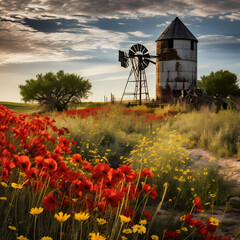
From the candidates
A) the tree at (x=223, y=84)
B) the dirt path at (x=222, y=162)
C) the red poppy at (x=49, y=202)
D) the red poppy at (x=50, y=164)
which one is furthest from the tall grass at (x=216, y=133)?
the tree at (x=223, y=84)

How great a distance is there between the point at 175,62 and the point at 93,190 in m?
25.8

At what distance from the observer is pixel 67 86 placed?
3653 cm

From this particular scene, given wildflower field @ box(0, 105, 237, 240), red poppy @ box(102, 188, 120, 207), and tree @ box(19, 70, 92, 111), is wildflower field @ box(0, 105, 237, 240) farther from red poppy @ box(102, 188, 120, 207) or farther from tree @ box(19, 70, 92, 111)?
tree @ box(19, 70, 92, 111)

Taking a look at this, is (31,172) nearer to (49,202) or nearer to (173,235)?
(49,202)

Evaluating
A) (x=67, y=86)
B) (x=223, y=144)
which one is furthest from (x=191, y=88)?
(x=223, y=144)

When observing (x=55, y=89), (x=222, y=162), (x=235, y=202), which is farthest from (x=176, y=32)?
(x=235, y=202)

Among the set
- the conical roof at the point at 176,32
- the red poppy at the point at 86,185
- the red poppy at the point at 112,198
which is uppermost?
the conical roof at the point at 176,32

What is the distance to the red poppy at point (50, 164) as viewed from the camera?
2.39m

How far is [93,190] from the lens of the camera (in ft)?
8.79

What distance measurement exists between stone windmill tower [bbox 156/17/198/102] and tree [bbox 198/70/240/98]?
54.9 ft

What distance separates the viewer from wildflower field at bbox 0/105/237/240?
2.29 m

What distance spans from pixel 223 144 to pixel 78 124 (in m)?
4.65

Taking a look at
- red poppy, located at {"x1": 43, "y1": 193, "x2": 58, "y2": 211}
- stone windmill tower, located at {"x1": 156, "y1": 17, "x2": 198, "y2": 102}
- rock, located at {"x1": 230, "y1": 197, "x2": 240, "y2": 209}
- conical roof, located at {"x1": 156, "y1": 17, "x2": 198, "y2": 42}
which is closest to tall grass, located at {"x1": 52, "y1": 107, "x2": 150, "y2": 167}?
rock, located at {"x1": 230, "y1": 197, "x2": 240, "y2": 209}

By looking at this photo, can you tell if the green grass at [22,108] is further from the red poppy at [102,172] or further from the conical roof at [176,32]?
the red poppy at [102,172]
